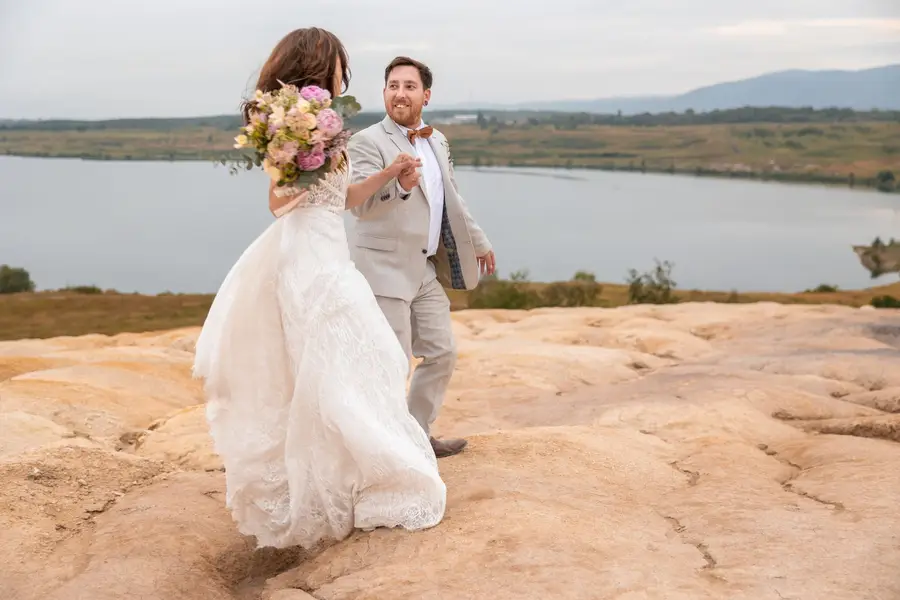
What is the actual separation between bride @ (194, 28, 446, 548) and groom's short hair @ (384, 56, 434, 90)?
86 cm

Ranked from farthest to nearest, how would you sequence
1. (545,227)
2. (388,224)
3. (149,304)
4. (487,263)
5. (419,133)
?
(545,227), (149,304), (487,263), (419,133), (388,224)

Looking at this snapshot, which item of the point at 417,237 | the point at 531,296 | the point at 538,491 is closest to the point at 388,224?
the point at 417,237

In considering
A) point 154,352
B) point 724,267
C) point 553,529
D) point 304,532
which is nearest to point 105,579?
point 304,532

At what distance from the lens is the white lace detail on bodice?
4.24 m

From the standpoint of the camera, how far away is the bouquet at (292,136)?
13.1 ft

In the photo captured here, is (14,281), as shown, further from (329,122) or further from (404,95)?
(329,122)

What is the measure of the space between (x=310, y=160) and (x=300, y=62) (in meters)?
0.52

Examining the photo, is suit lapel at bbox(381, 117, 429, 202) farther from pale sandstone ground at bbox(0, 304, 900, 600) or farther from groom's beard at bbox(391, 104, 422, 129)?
pale sandstone ground at bbox(0, 304, 900, 600)

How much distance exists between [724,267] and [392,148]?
54.5 m

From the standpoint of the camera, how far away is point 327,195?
4328 millimetres

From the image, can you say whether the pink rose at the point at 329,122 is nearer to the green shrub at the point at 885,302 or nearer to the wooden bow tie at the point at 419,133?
the wooden bow tie at the point at 419,133

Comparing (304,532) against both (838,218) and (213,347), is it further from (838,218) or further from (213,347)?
(838,218)

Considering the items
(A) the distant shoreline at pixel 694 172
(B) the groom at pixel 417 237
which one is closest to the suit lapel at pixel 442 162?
(B) the groom at pixel 417 237

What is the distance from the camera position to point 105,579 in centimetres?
399
